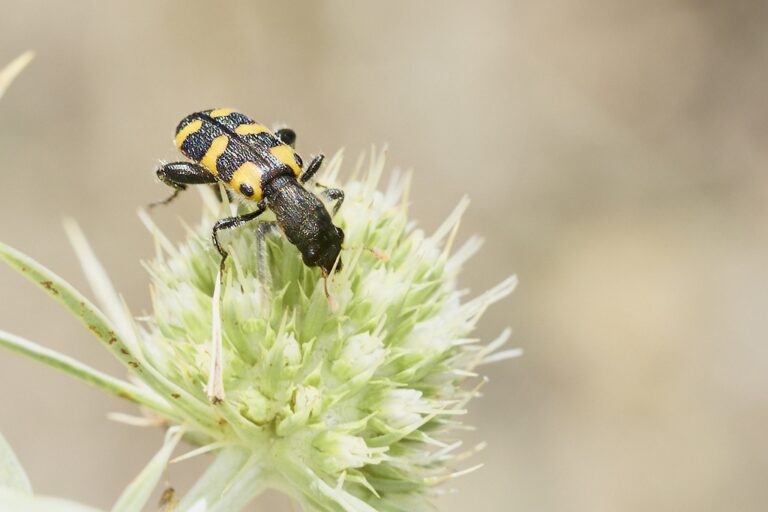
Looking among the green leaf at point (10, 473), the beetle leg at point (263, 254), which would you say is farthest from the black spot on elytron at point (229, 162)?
the green leaf at point (10, 473)

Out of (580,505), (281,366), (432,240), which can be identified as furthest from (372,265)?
(580,505)

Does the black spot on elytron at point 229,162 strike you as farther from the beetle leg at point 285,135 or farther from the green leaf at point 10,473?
the green leaf at point 10,473

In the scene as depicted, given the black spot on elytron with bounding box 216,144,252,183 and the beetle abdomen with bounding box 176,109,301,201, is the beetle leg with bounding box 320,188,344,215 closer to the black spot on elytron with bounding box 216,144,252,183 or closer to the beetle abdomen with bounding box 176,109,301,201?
the beetle abdomen with bounding box 176,109,301,201

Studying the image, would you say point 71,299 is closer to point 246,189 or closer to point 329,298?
point 329,298

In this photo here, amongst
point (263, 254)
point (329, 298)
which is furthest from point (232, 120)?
point (329, 298)

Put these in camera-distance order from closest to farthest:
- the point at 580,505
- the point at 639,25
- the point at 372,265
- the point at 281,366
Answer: the point at 281,366 < the point at 372,265 < the point at 580,505 < the point at 639,25

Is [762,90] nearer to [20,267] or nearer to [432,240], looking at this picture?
[432,240]
